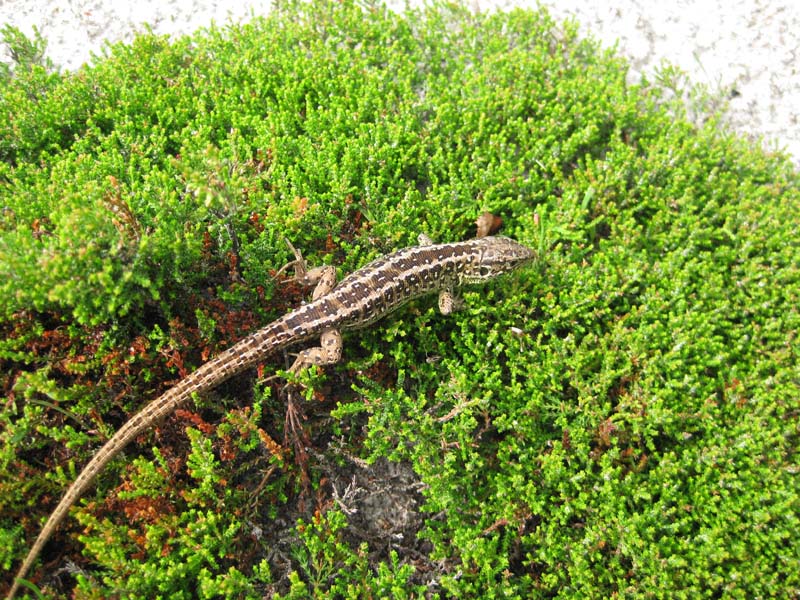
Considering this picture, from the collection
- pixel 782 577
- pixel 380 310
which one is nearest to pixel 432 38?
pixel 380 310

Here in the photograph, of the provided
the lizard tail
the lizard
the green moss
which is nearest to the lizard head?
the lizard

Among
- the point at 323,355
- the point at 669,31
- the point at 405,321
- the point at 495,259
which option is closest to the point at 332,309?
the point at 323,355

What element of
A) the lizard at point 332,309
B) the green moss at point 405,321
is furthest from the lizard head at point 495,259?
the green moss at point 405,321

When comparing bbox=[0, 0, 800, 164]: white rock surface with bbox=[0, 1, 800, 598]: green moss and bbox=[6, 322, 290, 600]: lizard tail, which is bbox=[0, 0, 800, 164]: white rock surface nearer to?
bbox=[0, 1, 800, 598]: green moss

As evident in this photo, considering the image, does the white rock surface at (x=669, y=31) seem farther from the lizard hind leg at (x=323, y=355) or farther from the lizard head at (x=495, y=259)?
the lizard hind leg at (x=323, y=355)

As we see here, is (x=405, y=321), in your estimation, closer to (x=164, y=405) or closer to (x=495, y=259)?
(x=495, y=259)
